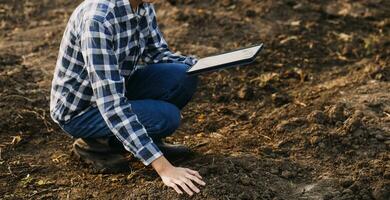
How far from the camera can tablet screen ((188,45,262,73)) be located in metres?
2.95

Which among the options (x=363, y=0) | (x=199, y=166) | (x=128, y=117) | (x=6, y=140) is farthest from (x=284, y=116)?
(x=363, y=0)

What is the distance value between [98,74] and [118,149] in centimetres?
64

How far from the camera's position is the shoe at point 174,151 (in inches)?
130

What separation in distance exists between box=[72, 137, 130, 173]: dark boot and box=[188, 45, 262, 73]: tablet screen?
0.54 metres

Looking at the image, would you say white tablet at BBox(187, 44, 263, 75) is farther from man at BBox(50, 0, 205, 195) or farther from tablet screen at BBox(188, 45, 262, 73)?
man at BBox(50, 0, 205, 195)

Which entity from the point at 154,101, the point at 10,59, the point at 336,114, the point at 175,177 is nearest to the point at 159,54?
the point at 154,101

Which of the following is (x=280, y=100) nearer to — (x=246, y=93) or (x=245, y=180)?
(x=246, y=93)

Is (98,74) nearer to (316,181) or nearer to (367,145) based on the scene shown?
(316,181)

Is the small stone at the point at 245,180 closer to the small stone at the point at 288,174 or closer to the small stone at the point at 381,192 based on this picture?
the small stone at the point at 288,174

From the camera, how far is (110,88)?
279cm

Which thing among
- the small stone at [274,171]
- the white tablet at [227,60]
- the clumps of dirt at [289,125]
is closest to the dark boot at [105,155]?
the white tablet at [227,60]

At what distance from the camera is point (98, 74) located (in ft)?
9.14

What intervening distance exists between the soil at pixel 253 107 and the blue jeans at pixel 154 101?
230 mm

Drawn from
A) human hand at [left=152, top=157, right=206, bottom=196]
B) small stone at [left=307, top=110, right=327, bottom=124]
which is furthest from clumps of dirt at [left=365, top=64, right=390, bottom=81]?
human hand at [left=152, top=157, right=206, bottom=196]
